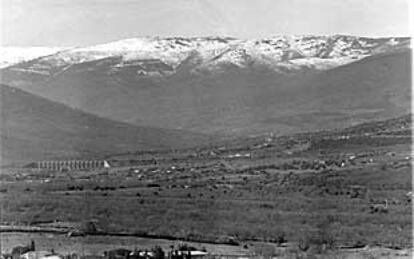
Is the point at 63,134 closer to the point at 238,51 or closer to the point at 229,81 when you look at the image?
the point at 229,81

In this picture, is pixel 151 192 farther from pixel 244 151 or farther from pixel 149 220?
pixel 244 151

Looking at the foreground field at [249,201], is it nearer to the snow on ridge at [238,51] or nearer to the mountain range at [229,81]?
the mountain range at [229,81]

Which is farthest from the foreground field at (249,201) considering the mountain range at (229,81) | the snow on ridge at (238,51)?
the snow on ridge at (238,51)

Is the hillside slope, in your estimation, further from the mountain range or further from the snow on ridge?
the snow on ridge

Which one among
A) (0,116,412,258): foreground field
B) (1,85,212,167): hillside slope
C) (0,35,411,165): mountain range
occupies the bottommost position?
(0,116,412,258): foreground field

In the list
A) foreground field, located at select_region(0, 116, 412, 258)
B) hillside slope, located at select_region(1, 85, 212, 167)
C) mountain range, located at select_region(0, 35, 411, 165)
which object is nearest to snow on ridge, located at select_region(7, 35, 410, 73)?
mountain range, located at select_region(0, 35, 411, 165)

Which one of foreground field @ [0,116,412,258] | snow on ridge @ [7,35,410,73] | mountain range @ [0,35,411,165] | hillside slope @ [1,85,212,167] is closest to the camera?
foreground field @ [0,116,412,258]

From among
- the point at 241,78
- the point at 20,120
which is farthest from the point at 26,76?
the point at 20,120
